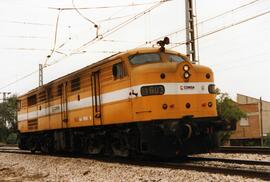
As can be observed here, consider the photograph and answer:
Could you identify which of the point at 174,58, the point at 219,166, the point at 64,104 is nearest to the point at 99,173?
the point at 219,166

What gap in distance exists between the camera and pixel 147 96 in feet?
41.4

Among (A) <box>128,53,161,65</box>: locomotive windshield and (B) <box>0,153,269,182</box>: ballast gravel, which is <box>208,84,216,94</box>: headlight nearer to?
(A) <box>128,53,161,65</box>: locomotive windshield

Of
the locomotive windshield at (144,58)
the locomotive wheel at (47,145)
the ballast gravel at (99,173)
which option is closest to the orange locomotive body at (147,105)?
the locomotive windshield at (144,58)

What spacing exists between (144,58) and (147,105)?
1.83 metres

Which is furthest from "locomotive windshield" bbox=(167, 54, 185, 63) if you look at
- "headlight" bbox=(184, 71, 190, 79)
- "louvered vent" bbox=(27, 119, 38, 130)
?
"louvered vent" bbox=(27, 119, 38, 130)

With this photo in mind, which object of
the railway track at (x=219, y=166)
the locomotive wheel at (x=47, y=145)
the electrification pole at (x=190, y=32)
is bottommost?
the railway track at (x=219, y=166)

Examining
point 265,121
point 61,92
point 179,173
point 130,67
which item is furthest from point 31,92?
point 265,121

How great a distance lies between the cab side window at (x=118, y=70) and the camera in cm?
1370

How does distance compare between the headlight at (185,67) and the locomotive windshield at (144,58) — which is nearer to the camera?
the headlight at (185,67)

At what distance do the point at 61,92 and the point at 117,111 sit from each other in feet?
18.4

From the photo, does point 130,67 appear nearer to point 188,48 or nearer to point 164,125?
point 164,125

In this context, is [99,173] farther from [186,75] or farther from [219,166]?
[186,75]

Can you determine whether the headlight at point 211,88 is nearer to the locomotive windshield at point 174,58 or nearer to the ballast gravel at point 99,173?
the locomotive windshield at point 174,58

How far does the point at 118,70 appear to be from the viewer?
45.7 feet
